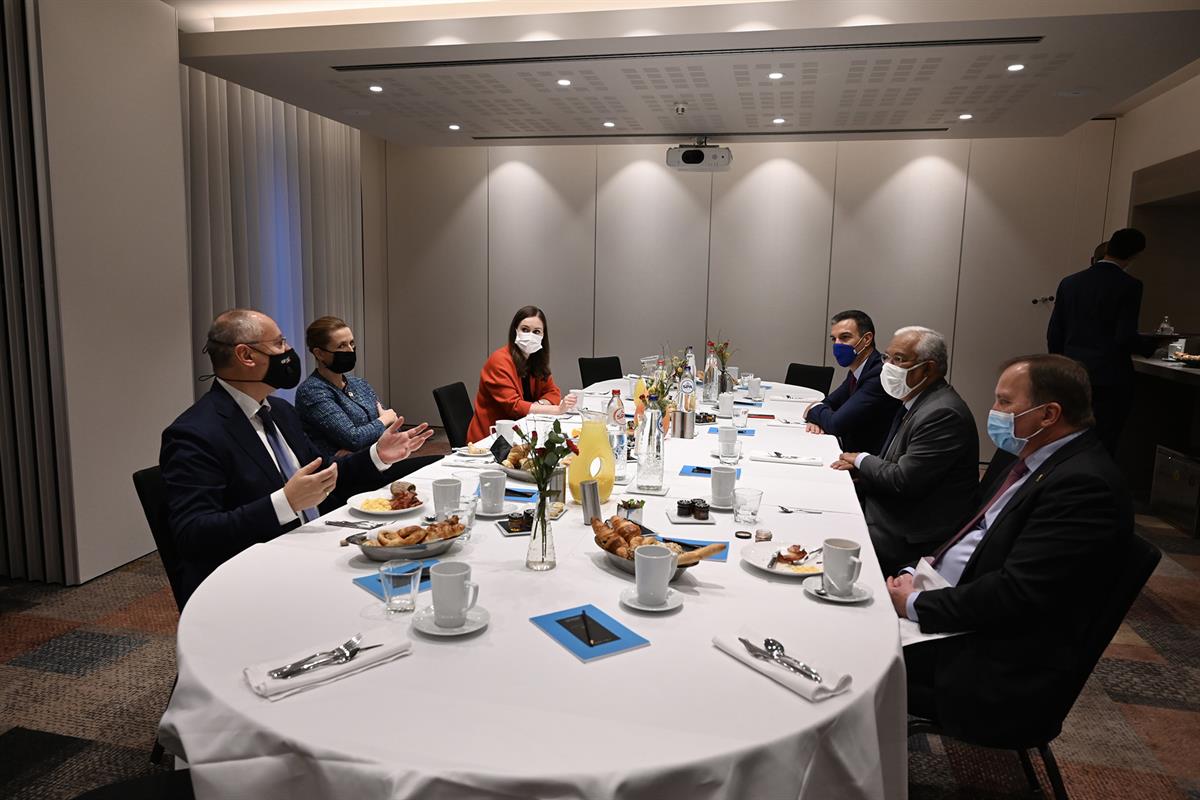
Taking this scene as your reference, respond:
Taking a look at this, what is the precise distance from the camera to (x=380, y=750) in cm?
118

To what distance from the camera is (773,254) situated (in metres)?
7.39

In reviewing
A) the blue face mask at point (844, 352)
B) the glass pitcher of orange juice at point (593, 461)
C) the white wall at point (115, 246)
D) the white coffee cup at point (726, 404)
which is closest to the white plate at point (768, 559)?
the glass pitcher of orange juice at point (593, 461)

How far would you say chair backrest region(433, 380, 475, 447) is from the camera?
4.39m

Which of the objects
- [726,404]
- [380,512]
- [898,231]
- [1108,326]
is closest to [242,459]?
[380,512]

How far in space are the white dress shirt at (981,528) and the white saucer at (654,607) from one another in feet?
3.05

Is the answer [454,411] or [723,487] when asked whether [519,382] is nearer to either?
[454,411]

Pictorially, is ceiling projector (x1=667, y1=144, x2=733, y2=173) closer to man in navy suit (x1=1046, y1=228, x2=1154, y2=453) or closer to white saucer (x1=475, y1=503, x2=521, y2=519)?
man in navy suit (x1=1046, y1=228, x2=1154, y2=453)

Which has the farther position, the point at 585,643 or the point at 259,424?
the point at 259,424

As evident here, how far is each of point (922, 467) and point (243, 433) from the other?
2367 millimetres

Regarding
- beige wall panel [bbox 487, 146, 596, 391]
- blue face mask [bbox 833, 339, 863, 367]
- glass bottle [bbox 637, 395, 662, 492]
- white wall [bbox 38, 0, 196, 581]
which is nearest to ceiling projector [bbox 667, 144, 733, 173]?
beige wall panel [bbox 487, 146, 596, 391]

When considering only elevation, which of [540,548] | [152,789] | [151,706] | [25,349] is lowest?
[151,706]

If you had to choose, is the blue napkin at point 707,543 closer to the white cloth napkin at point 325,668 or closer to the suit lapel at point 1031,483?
the suit lapel at point 1031,483

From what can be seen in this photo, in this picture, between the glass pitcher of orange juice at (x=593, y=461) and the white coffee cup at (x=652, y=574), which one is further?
the glass pitcher of orange juice at (x=593, y=461)

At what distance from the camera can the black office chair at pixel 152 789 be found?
4.84 ft
